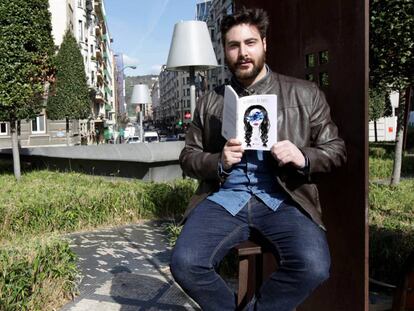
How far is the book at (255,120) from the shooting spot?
2227mm

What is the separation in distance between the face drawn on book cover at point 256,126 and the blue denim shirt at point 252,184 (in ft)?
0.58

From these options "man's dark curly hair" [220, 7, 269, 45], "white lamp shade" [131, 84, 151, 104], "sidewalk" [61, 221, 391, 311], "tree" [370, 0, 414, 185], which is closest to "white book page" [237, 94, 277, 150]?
"man's dark curly hair" [220, 7, 269, 45]

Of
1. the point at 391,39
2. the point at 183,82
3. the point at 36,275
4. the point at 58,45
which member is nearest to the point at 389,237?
the point at 36,275

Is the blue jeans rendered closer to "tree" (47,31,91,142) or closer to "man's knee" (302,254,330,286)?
"man's knee" (302,254,330,286)

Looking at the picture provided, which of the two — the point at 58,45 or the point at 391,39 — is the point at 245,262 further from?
Result: the point at 58,45

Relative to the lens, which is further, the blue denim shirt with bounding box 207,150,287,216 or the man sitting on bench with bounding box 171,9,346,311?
the blue denim shirt with bounding box 207,150,287,216

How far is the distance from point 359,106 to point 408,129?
1.22 m

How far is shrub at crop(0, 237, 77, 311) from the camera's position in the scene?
3088 mm

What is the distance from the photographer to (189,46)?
20.7ft

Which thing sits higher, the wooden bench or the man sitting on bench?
the man sitting on bench

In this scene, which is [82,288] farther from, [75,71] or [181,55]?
[75,71]

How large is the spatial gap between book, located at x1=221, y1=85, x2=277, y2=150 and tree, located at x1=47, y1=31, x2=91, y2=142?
27606mm

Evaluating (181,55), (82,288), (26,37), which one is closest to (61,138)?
(26,37)

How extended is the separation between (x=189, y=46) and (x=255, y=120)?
14.1 feet
